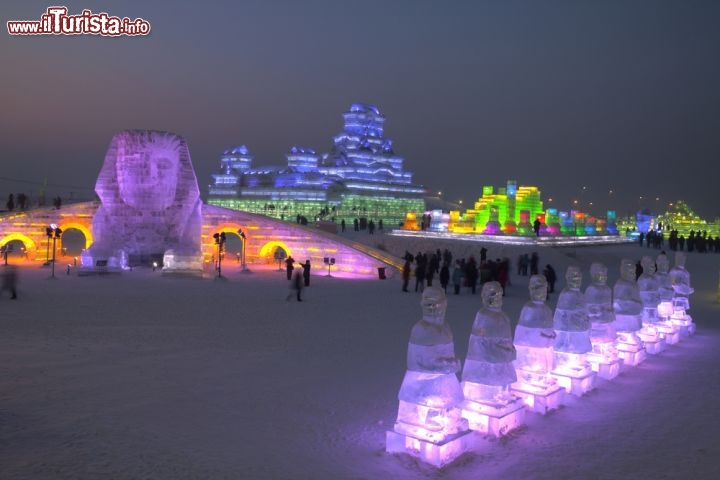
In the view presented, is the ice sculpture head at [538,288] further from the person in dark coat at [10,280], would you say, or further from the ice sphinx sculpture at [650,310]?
the person in dark coat at [10,280]

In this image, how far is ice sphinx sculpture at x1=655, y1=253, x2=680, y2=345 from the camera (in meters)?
12.7

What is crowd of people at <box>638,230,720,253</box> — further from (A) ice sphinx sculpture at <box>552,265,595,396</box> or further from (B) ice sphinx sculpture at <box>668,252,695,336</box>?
(A) ice sphinx sculpture at <box>552,265,595,396</box>

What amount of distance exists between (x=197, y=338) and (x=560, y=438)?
742 cm

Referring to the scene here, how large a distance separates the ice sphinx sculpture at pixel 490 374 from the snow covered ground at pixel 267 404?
32 cm

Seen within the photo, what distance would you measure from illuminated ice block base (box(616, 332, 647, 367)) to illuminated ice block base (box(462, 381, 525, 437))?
13.4ft

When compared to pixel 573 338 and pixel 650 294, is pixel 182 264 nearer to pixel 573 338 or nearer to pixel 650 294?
pixel 650 294

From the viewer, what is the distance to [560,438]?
7156 mm

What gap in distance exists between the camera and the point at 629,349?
10.7 m

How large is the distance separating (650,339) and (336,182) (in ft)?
157

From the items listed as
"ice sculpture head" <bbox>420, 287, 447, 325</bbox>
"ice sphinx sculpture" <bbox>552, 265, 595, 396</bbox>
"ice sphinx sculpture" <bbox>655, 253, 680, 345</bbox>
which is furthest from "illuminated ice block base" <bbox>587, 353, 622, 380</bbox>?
"ice sculpture head" <bbox>420, 287, 447, 325</bbox>

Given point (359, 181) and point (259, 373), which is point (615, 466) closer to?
point (259, 373)

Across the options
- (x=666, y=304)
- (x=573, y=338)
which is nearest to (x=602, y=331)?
(x=573, y=338)

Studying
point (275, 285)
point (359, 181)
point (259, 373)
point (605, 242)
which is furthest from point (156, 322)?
point (359, 181)

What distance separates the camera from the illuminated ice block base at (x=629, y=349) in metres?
10.7
